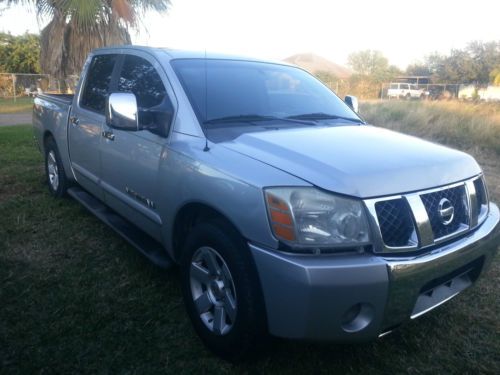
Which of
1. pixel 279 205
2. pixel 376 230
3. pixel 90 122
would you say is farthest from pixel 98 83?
pixel 376 230

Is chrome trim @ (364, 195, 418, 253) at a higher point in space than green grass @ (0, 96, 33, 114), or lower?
lower

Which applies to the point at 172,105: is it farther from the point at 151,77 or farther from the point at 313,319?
the point at 313,319

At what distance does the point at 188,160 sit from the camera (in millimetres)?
2559

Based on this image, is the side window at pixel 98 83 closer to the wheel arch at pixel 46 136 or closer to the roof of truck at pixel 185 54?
the roof of truck at pixel 185 54

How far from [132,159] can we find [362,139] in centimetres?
162

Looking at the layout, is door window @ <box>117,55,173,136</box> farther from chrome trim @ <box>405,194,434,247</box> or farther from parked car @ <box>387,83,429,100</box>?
parked car @ <box>387,83,429,100</box>

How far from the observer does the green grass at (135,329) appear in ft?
7.95

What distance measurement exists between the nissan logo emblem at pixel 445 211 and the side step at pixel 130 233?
171cm

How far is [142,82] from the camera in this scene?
3.33m

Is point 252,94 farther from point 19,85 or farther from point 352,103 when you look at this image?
point 19,85

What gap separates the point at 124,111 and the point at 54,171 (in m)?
2.88

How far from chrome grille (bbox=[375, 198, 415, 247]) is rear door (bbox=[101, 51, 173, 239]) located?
4.79 ft

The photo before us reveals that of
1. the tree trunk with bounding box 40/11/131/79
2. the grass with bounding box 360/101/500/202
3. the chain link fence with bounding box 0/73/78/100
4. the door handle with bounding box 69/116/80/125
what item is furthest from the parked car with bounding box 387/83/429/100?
the door handle with bounding box 69/116/80/125

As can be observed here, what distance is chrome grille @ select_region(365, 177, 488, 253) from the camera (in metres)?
2.01
